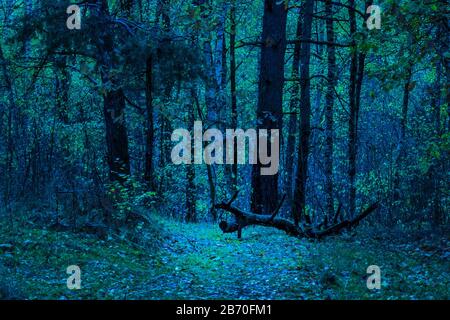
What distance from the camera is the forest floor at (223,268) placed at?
21.9 feet

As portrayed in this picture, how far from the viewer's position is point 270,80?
1326 cm

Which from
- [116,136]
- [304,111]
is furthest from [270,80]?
[116,136]

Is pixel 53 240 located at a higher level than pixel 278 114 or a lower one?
lower

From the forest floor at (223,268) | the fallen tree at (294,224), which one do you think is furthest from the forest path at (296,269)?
the fallen tree at (294,224)

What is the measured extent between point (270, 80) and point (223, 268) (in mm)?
6263

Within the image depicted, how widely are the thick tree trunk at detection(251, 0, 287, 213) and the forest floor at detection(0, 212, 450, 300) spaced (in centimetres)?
298

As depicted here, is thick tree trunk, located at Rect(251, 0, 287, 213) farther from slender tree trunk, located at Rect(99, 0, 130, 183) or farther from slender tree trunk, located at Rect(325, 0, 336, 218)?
slender tree trunk, located at Rect(99, 0, 130, 183)

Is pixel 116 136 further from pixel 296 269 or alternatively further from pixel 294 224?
pixel 296 269

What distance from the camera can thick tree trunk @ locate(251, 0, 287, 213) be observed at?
516 inches

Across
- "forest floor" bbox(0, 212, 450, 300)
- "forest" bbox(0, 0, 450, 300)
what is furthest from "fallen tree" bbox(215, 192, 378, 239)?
"forest floor" bbox(0, 212, 450, 300)
